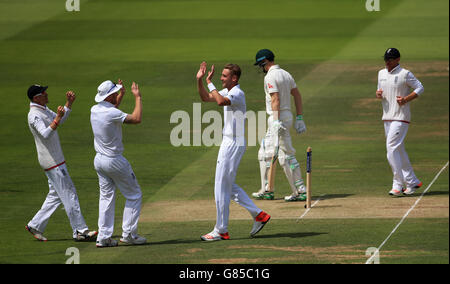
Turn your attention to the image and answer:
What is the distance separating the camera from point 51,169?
38.9 ft

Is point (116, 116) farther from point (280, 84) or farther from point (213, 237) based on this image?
point (280, 84)

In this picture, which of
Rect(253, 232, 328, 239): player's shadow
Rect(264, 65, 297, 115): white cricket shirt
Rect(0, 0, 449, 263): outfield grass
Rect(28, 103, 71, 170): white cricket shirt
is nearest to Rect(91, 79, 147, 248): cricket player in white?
Answer: Rect(0, 0, 449, 263): outfield grass

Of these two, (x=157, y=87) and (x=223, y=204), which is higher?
(x=157, y=87)

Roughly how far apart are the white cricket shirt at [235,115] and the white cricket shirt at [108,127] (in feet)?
4.24

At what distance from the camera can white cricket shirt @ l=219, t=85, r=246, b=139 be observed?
1159 centimetres

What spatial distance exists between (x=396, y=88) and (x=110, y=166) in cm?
498

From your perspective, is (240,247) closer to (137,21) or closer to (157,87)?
(157,87)

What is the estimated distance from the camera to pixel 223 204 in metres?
11.6

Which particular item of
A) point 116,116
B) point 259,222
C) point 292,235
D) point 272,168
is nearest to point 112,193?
point 116,116

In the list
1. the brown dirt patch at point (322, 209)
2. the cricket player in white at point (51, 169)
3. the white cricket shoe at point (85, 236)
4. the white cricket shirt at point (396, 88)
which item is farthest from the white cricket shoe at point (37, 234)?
the white cricket shirt at point (396, 88)

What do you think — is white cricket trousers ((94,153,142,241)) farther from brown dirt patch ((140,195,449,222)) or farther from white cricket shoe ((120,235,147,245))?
brown dirt patch ((140,195,449,222))

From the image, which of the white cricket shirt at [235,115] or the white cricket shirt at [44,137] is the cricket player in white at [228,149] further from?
the white cricket shirt at [44,137]
